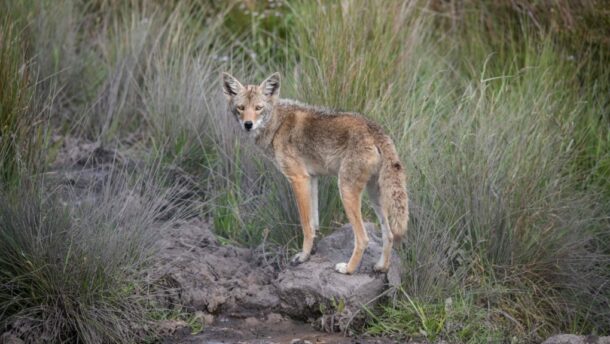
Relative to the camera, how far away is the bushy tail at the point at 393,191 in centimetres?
643

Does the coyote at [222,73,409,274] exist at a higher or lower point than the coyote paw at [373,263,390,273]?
higher

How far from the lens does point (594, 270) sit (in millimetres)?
7941

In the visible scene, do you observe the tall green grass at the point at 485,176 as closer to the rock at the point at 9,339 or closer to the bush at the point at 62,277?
the bush at the point at 62,277

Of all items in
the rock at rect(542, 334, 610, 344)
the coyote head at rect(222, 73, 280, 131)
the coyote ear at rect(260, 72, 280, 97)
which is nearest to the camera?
the rock at rect(542, 334, 610, 344)

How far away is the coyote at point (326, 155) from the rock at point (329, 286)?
105 millimetres

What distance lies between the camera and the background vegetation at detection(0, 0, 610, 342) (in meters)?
6.69

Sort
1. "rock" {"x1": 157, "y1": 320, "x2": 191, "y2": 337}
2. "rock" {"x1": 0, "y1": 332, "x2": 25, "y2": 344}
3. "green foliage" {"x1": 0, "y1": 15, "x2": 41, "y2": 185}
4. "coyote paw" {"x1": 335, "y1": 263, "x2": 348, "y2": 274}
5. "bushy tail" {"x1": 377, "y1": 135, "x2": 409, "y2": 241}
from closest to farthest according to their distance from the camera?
"rock" {"x1": 0, "y1": 332, "x2": 25, "y2": 344}, "bushy tail" {"x1": 377, "y1": 135, "x2": 409, "y2": 241}, "rock" {"x1": 157, "y1": 320, "x2": 191, "y2": 337}, "coyote paw" {"x1": 335, "y1": 263, "x2": 348, "y2": 274}, "green foliage" {"x1": 0, "y1": 15, "x2": 41, "y2": 185}

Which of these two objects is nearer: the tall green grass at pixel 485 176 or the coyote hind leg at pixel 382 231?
the coyote hind leg at pixel 382 231

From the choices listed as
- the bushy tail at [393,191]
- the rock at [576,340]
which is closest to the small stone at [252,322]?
the bushy tail at [393,191]

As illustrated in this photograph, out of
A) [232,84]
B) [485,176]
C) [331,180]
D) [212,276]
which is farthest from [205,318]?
[485,176]

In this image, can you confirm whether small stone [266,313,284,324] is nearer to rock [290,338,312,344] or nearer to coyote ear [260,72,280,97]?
rock [290,338,312,344]

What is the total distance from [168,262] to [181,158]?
2.26 meters

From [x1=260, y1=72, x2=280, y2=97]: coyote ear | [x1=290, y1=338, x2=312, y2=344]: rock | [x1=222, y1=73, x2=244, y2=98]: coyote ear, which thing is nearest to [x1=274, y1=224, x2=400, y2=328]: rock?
[x1=290, y1=338, x2=312, y2=344]: rock

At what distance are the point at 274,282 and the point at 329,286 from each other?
531 mm
